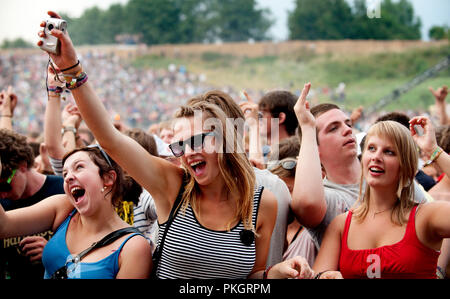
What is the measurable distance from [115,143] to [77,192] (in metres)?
0.55

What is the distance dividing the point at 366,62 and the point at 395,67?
2.19 metres

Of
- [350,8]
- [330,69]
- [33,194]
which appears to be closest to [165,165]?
[33,194]

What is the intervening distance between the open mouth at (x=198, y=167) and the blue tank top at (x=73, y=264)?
428 mm

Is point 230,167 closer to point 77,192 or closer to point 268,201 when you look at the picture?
point 268,201

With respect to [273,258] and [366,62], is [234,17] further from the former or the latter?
[273,258]

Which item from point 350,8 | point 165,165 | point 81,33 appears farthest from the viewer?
point 81,33

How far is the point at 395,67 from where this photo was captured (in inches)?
1449

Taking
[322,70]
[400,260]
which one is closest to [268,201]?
[400,260]

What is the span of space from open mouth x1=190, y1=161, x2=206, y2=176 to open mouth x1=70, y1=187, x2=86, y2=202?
2.02 feet

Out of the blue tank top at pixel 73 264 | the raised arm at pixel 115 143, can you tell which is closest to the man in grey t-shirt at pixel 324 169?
the raised arm at pixel 115 143

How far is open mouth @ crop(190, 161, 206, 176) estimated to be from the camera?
6.98ft

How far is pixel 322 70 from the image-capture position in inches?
1489
